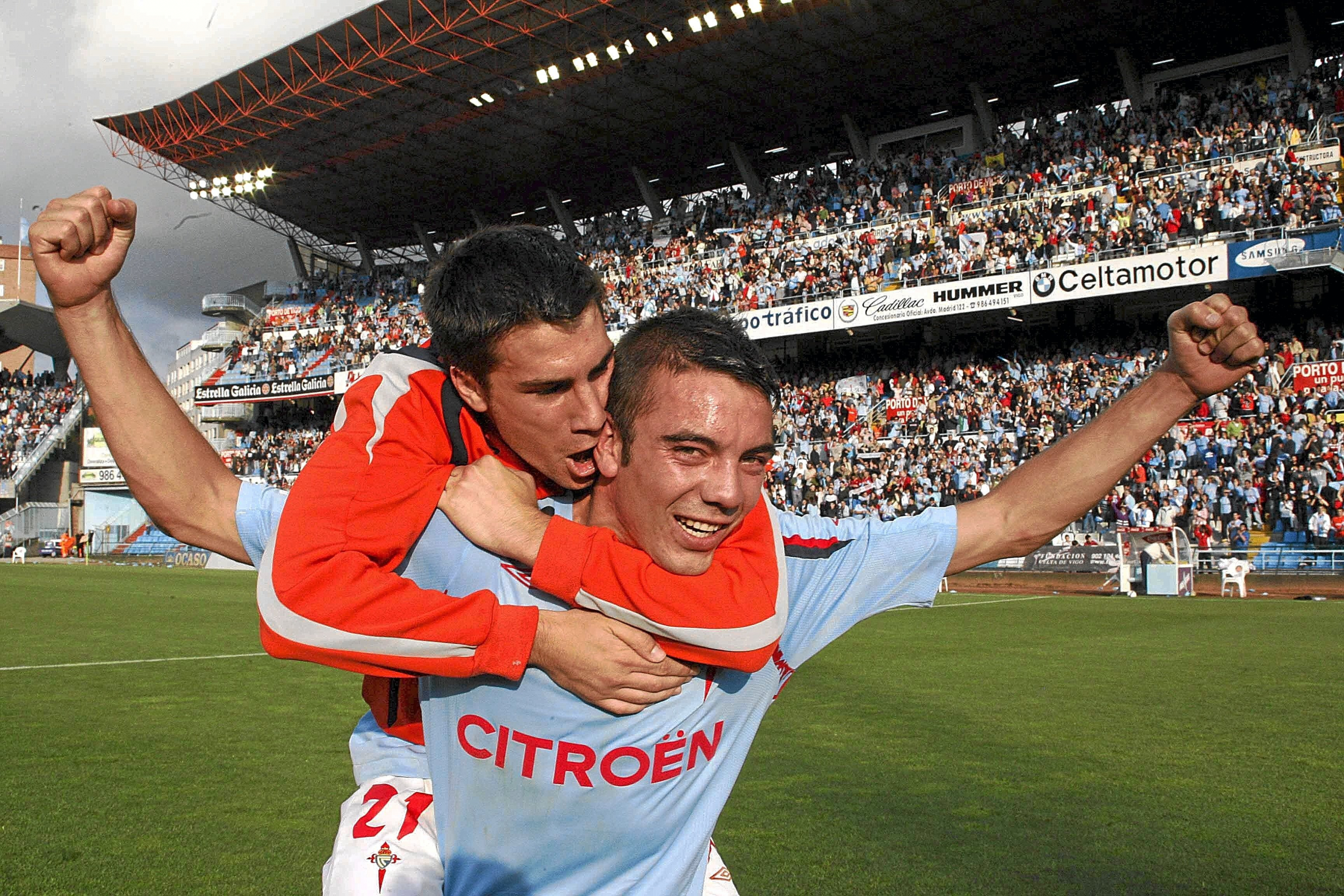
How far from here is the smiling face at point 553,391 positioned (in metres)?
2.28

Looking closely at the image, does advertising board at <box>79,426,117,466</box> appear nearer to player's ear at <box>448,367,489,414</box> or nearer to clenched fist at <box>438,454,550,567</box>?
player's ear at <box>448,367,489,414</box>

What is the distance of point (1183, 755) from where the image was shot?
628 cm

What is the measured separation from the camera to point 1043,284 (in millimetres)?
27656

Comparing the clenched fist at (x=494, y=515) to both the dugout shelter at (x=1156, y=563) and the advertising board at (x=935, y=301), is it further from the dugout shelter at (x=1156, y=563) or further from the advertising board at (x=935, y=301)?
the advertising board at (x=935, y=301)

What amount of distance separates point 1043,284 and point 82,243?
92.3 feet

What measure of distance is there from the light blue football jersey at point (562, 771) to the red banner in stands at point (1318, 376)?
2605 cm

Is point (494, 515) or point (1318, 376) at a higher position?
point (494, 515)

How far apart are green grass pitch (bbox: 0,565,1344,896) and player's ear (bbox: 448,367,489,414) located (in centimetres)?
248

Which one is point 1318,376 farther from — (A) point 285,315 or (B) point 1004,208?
(A) point 285,315

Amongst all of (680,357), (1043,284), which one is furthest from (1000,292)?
(680,357)

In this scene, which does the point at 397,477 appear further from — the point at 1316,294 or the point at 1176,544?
the point at 1316,294

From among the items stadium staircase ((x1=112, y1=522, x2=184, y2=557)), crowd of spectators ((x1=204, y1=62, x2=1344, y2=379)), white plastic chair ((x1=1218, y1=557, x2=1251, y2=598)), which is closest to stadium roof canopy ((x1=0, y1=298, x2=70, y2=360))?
stadium staircase ((x1=112, y1=522, x2=184, y2=557))

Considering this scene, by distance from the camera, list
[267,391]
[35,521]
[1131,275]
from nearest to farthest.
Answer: [1131,275] < [267,391] < [35,521]

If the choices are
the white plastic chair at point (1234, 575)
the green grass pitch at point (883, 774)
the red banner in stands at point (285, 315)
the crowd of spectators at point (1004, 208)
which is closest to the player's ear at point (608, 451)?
the green grass pitch at point (883, 774)
